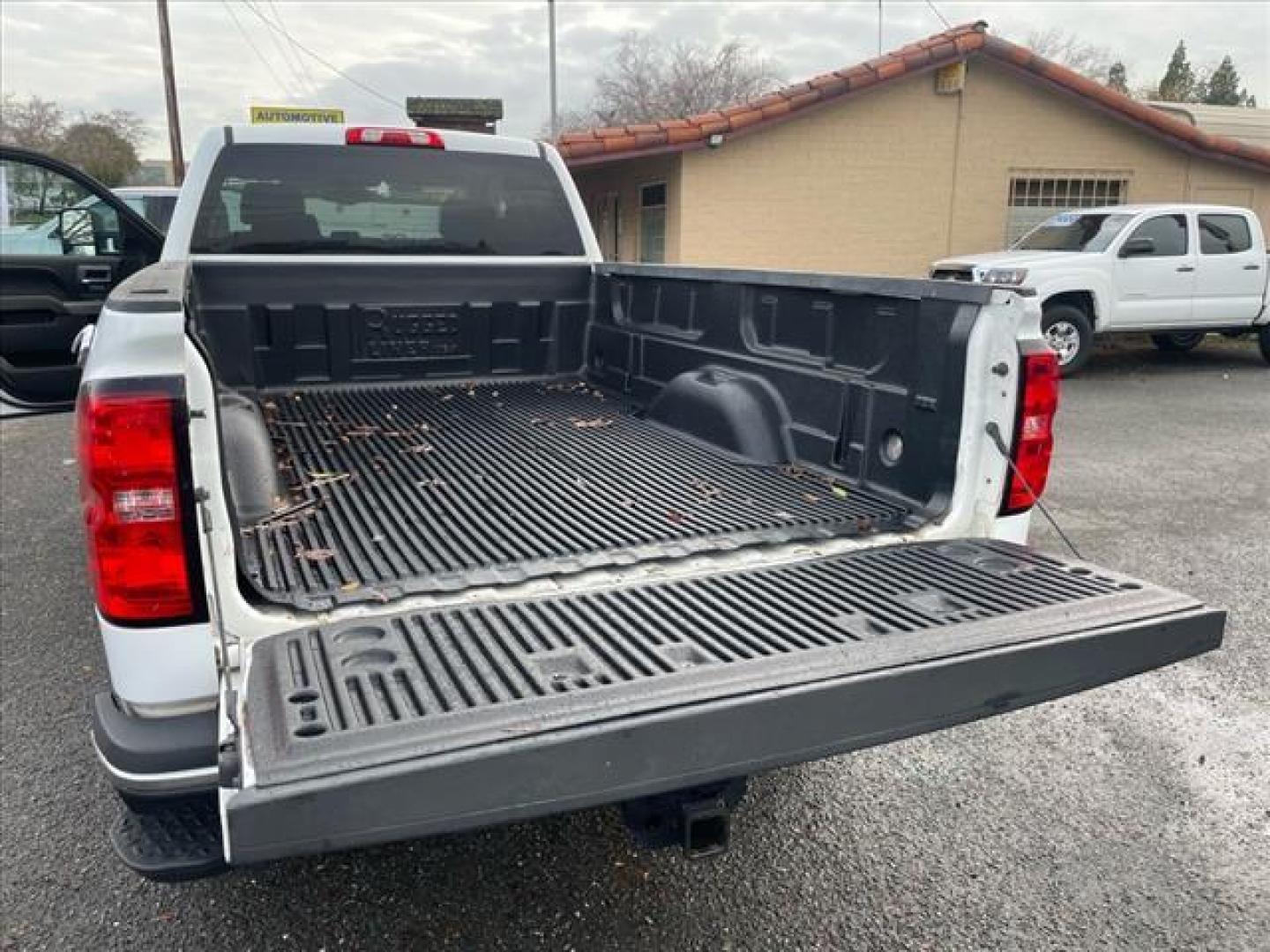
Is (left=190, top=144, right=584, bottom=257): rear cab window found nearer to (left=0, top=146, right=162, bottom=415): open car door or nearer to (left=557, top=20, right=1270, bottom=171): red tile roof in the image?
(left=0, top=146, right=162, bottom=415): open car door

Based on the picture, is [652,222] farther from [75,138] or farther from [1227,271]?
[75,138]

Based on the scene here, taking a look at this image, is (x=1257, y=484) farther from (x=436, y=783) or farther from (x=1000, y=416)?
(x=436, y=783)

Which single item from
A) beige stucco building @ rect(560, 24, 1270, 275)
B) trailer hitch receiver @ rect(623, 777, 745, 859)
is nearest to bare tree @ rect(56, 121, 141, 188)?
beige stucco building @ rect(560, 24, 1270, 275)

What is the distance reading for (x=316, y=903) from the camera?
2705 mm

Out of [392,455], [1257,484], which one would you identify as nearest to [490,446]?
[392,455]

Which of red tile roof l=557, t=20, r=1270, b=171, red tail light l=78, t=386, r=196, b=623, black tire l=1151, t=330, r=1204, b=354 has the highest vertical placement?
red tile roof l=557, t=20, r=1270, b=171

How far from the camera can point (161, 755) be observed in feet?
6.51

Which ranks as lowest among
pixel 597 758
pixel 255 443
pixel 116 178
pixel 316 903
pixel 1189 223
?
pixel 316 903

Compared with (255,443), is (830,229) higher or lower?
higher

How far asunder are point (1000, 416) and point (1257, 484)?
5.91 meters

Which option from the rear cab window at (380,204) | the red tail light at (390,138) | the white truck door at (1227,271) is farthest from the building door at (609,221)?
the red tail light at (390,138)

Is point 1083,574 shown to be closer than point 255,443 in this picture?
Yes

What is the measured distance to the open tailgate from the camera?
1.58 m

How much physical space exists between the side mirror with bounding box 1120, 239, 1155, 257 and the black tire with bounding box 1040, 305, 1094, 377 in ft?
2.92
